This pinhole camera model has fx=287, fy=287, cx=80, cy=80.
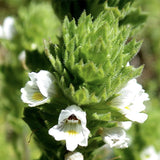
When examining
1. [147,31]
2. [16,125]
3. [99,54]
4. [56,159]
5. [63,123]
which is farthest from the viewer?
[147,31]

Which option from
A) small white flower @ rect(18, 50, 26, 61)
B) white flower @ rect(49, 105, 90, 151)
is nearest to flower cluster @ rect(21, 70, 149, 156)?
white flower @ rect(49, 105, 90, 151)

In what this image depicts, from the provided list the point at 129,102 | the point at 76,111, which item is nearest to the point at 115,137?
the point at 129,102

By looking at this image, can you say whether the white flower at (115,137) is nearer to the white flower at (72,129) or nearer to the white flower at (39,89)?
the white flower at (72,129)

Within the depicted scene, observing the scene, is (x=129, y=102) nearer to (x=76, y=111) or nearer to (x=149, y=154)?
(x=76, y=111)

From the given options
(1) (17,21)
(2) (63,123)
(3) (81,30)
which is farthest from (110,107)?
(1) (17,21)

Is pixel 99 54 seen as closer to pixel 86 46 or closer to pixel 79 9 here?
pixel 86 46

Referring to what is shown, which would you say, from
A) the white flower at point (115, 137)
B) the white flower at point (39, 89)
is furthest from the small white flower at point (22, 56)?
the white flower at point (115, 137)
